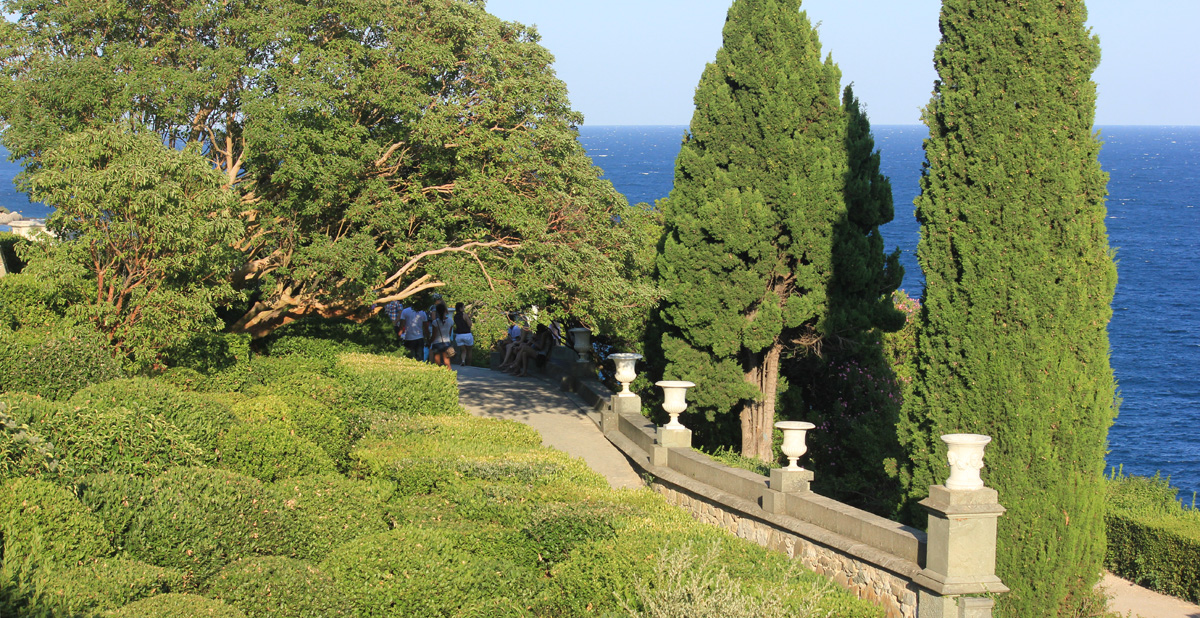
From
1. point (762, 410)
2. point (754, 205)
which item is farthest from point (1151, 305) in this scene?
point (754, 205)

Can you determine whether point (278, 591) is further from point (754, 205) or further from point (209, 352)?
point (754, 205)

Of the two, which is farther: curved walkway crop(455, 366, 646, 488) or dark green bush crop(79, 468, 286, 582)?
curved walkway crop(455, 366, 646, 488)

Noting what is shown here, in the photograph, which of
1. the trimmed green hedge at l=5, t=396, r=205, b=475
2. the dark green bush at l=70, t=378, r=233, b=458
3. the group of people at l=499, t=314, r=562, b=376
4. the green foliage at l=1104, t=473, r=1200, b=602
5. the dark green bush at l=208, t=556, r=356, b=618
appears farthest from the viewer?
the group of people at l=499, t=314, r=562, b=376

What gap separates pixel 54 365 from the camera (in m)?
9.57

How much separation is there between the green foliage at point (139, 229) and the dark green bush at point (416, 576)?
481 centimetres

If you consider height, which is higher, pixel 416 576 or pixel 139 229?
pixel 139 229

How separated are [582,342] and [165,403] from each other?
981 cm

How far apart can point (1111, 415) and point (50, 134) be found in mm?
12298

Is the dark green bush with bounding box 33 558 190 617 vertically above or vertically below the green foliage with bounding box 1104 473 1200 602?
above

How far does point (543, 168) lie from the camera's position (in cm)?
1409

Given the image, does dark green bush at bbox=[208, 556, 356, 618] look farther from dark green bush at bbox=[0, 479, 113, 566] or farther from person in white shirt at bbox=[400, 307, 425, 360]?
person in white shirt at bbox=[400, 307, 425, 360]

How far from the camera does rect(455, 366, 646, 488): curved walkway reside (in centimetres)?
1370

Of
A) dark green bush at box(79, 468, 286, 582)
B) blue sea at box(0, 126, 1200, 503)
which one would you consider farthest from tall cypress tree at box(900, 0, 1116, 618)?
dark green bush at box(79, 468, 286, 582)

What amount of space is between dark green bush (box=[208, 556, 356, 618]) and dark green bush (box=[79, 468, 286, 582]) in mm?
300
